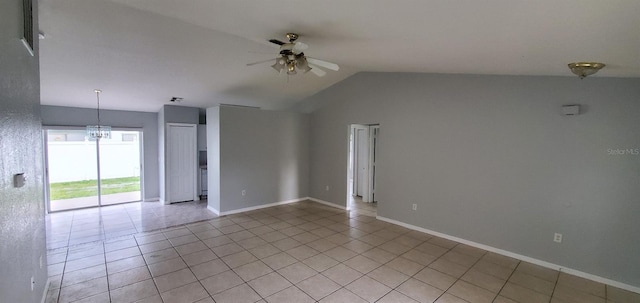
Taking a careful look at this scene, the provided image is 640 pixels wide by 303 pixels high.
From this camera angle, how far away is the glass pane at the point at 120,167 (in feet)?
22.1

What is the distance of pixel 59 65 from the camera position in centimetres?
380

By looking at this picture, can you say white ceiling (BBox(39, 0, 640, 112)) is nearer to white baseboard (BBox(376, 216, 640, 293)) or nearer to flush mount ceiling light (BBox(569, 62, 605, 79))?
flush mount ceiling light (BBox(569, 62, 605, 79))

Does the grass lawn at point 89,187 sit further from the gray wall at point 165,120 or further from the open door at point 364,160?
the open door at point 364,160

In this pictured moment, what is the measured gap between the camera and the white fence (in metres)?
6.14

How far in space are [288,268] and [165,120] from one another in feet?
17.1

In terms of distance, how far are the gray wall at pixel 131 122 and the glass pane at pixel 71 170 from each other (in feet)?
0.94

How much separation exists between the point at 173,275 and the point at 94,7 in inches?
117

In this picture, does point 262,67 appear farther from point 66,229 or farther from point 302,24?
point 66,229

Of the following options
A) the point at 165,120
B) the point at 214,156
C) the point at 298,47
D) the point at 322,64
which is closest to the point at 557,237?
the point at 322,64

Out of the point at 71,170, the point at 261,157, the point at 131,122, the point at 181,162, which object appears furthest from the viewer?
the point at 181,162

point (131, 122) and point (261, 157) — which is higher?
point (131, 122)

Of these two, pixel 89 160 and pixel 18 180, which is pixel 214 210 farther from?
pixel 18 180

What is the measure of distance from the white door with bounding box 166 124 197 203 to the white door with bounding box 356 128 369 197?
14.6ft

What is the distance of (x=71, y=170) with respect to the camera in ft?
20.9
